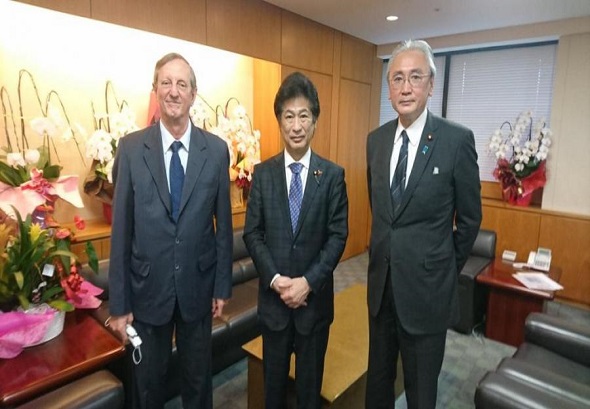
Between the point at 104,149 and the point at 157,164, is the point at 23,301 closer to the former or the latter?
the point at 157,164

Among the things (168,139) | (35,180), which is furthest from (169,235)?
(35,180)

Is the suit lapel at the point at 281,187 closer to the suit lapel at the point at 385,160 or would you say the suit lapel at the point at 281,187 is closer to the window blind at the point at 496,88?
the suit lapel at the point at 385,160

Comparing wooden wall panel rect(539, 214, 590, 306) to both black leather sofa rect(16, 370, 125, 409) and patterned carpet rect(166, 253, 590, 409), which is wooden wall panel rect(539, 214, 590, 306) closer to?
patterned carpet rect(166, 253, 590, 409)

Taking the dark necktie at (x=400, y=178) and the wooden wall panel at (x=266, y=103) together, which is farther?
the wooden wall panel at (x=266, y=103)

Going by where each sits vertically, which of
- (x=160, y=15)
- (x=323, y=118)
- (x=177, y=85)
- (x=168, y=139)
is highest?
(x=160, y=15)

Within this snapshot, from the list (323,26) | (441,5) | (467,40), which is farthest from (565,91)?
(323,26)

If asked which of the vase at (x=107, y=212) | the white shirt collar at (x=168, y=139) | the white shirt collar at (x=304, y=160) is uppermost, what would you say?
the white shirt collar at (x=168, y=139)

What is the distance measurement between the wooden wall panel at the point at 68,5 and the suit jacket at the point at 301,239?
1731mm

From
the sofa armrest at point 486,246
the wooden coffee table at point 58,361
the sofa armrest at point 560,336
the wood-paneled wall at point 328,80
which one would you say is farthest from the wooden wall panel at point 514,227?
the wooden coffee table at point 58,361

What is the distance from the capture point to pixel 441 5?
3.42 meters

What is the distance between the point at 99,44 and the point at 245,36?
1202 millimetres

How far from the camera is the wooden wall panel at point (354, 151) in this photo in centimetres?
471

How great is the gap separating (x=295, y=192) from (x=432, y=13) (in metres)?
3.08

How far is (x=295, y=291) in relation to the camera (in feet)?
4.90
